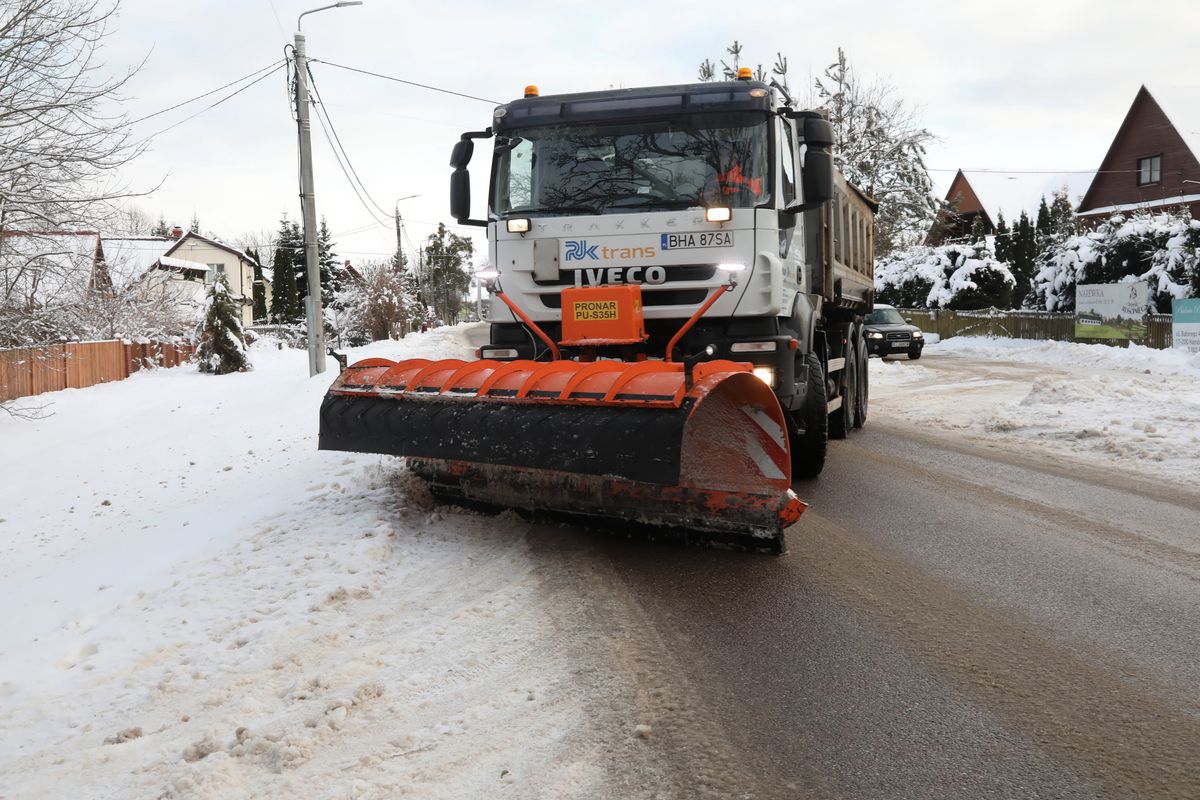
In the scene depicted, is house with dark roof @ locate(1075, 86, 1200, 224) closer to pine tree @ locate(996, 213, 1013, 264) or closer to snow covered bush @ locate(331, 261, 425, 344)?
pine tree @ locate(996, 213, 1013, 264)

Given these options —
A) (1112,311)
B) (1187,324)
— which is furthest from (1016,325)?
(1187,324)

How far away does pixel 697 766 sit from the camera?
274 cm

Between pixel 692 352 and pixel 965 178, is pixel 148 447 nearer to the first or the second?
pixel 692 352

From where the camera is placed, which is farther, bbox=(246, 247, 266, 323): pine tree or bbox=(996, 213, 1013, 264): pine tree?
bbox=(246, 247, 266, 323): pine tree

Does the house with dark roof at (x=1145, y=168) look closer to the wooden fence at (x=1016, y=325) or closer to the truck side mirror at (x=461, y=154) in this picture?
the wooden fence at (x=1016, y=325)

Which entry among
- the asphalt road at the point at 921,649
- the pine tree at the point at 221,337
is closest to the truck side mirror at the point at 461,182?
the asphalt road at the point at 921,649

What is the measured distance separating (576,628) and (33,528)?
6.64 m

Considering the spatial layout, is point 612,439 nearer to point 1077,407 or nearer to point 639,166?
point 639,166

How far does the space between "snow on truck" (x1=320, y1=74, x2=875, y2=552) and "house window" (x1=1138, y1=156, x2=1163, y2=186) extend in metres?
40.5

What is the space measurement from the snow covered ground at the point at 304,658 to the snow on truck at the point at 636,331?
678mm

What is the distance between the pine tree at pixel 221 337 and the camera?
2347 cm

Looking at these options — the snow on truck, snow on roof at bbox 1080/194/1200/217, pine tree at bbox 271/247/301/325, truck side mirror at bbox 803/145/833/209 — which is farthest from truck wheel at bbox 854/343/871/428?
pine tree at bbox 271/247/301/325

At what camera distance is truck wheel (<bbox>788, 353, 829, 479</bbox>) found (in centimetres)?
696

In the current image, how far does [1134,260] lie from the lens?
27.0 metres
